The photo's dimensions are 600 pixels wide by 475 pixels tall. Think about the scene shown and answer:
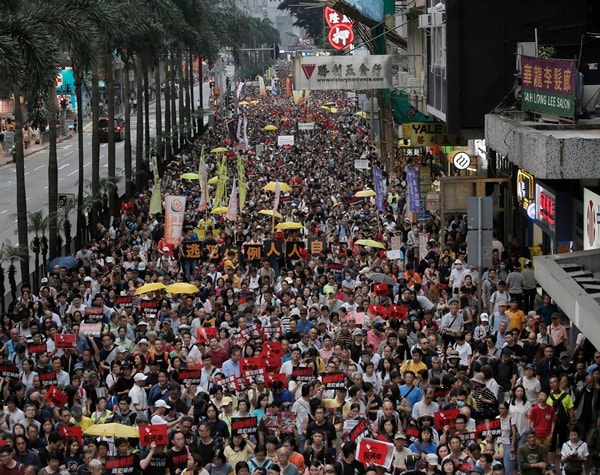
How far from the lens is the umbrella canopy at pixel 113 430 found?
48.4ft

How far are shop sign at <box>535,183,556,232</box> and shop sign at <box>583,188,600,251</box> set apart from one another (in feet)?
8.29

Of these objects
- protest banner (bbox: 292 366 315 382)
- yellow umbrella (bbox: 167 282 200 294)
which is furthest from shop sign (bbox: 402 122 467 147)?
protest banner (bbox: 292 366 315 382)

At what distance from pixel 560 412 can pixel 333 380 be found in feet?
8.25

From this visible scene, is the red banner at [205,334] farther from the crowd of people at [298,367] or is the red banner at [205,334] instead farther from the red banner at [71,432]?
the red banner at [71,432]

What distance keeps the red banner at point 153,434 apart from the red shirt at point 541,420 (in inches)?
155

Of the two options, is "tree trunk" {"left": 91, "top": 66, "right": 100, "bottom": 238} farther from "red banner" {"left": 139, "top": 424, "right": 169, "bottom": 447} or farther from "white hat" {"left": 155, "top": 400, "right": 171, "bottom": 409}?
"red banner" {"left": 139, "top": 424, "right": 169, "bottom": 447}

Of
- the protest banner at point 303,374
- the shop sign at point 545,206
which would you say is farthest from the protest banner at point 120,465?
the shop sign at point 545,206

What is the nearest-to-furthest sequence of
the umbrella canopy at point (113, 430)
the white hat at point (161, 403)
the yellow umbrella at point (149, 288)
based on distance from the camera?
1. the umbrella canopy at point (113, 430)
2. the white hat at point (161, 403)
3. the yellow umbrella at point (149, 288)

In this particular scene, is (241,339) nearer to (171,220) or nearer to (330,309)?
(330,309)

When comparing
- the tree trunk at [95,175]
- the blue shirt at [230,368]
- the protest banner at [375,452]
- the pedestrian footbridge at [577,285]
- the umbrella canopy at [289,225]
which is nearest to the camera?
the protest banner at [375,452]

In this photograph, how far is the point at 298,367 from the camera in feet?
55.1

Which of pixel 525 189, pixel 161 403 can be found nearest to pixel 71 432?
pixel 161 403

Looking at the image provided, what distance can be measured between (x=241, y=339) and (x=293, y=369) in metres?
3.00

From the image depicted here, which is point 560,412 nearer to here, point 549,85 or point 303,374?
point 303,374
